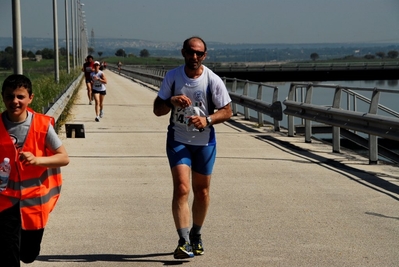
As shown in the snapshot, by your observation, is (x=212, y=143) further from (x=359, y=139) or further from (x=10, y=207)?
(x=359, y=139)

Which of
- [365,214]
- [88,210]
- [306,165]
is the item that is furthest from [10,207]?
[306,165]

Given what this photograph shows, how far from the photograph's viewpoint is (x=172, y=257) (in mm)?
6980

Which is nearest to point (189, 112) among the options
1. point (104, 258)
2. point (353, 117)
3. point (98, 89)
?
point (104, 258)

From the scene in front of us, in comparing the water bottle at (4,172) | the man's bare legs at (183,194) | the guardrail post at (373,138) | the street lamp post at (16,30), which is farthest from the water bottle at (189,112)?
the street lamp post at (16,30)

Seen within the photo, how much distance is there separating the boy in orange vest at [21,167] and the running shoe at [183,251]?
148 centimetres

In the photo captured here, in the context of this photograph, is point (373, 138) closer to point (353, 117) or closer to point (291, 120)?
point (353, 117)

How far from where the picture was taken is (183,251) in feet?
22.0

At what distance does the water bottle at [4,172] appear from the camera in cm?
535

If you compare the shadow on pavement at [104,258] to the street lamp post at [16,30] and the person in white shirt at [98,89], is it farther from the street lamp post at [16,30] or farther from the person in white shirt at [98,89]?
the person in white shirt at [98,89]

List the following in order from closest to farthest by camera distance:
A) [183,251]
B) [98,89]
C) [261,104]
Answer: [183,251]
[261,104]
[98,89]

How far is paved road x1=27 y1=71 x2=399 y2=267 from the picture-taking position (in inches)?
278

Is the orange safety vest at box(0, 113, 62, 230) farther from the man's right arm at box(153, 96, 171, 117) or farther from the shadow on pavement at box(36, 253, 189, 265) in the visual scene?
the man's right arm at box(153, 96, 171, 117)

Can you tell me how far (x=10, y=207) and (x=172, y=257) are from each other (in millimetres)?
1891

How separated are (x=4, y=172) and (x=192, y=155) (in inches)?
78.2
